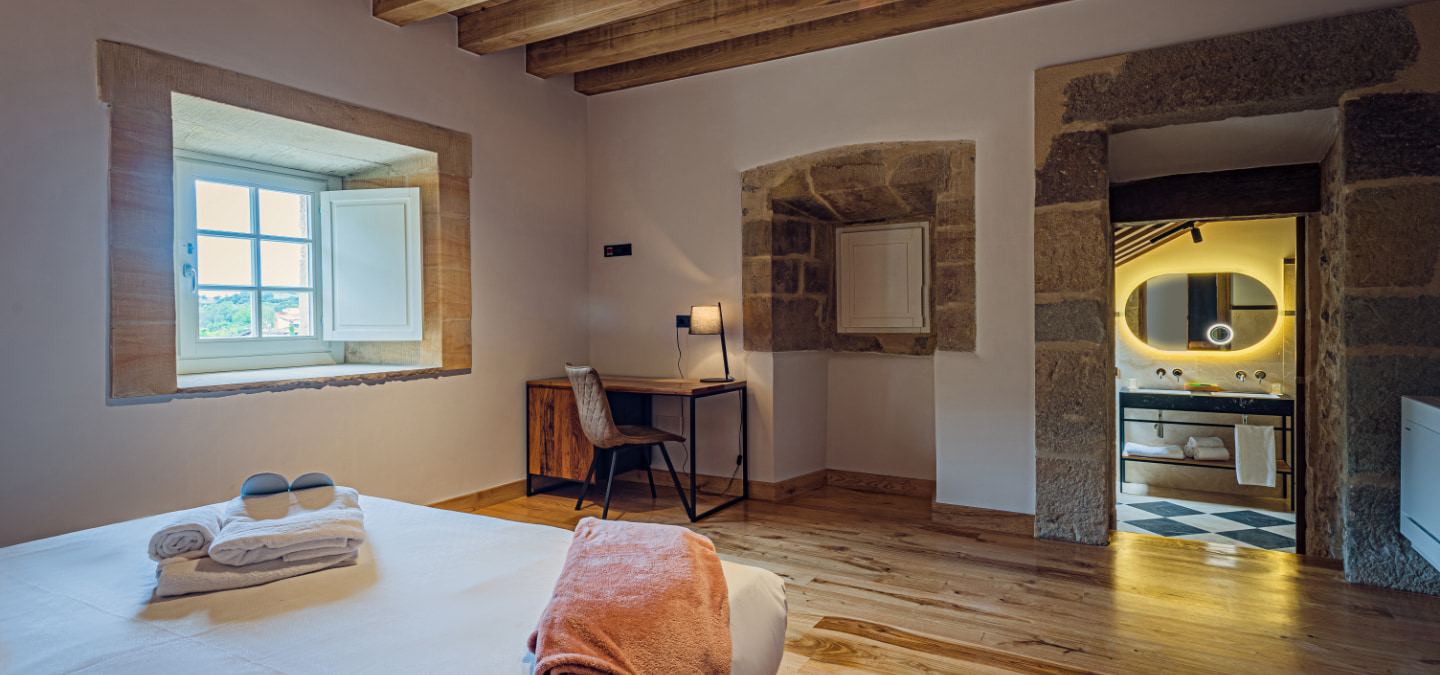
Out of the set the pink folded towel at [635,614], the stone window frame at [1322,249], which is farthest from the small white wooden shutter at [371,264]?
the stone window frame at [1322,249]

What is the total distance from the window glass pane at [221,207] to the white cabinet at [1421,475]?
16.1 ft

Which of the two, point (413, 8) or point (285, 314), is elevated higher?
point (413, 8)

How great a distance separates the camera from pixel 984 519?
3559 millimetres

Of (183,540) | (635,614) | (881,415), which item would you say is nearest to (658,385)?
(881,415)

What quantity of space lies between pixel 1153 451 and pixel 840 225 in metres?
2.91

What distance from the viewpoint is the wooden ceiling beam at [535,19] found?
337 cm

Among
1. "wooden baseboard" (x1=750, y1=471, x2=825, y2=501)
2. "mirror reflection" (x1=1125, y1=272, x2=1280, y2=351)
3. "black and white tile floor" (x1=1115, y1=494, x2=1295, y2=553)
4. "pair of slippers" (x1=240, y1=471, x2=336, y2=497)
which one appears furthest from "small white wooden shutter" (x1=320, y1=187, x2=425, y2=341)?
"mirror reflection" (x1=1125, y1=272, x2=1280, y2=351)

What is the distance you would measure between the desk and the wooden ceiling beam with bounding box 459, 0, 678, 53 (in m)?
1.82

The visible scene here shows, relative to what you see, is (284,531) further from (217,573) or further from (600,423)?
(600,423)

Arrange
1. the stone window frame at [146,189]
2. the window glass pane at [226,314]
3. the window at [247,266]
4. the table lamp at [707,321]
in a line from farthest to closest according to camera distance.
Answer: the table lamp at [707,321], the window glass pane at [226,314], the window at [247,266], the stone window frame at [146,189]

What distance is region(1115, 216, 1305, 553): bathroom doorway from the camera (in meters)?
4.79

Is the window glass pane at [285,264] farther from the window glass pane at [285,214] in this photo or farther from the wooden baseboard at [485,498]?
the wooden baseboard at [485,498]

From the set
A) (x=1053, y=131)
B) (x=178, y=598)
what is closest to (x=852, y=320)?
(x=1053, y=131)

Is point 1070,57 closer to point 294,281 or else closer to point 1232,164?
point 1232,164
